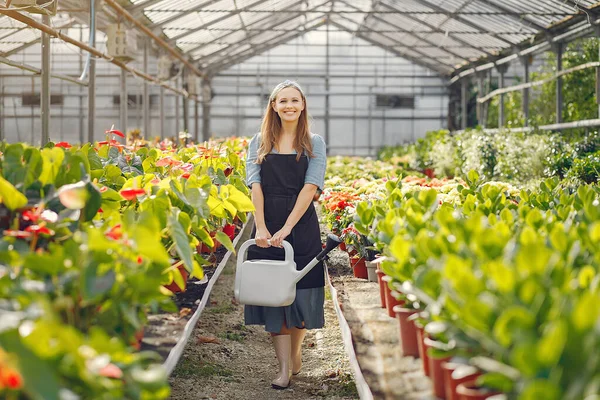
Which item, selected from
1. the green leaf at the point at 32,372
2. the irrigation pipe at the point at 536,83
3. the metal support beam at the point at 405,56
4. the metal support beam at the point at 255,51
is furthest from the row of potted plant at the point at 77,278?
the metal support beam at the point at 405,56

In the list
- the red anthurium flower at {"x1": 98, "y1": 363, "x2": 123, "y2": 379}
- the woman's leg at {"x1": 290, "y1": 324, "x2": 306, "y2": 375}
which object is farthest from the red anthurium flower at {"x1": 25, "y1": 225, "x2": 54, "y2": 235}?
the woman's leg at {"x1": 290, "y1": 324, "x2": 306, "y2": 375}

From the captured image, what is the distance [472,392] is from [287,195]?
7.54 feet

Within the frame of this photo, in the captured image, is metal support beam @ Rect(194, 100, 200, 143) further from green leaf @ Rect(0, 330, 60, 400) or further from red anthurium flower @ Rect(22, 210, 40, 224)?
green leaf @ Rect(0, 330, 60, 400)

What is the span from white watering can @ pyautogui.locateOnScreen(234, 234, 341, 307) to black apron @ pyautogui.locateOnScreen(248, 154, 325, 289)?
0.20 metres

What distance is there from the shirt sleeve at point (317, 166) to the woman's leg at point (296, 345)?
0.70 m

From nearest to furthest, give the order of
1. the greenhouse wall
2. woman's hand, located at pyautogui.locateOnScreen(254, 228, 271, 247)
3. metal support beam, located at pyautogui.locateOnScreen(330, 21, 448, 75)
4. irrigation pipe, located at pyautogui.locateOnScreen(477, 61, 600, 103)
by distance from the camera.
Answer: woman's hand, located at pyautogui.locateOnScreen(254, 228, 271, 247) → irrigation pipe, located at pyautogui.locateOnScreen(477, 61, 600, 103) → metal support beam, located at pyautogui.locateOnScreen(330, 21, 448, 75) → the greenhouse wall

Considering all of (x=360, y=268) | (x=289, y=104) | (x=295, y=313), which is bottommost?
(x=295, y=313)

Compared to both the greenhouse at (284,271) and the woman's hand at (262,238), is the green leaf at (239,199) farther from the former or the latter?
the woman's hand at (262,238)

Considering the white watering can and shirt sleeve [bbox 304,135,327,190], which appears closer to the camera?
the white watering can

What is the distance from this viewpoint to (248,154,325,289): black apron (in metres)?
3.70

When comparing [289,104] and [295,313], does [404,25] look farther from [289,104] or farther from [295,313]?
[295,313]

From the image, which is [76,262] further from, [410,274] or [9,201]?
[410,274]

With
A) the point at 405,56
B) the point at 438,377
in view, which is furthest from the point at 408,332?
the point at 405,56

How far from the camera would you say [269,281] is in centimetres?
348
